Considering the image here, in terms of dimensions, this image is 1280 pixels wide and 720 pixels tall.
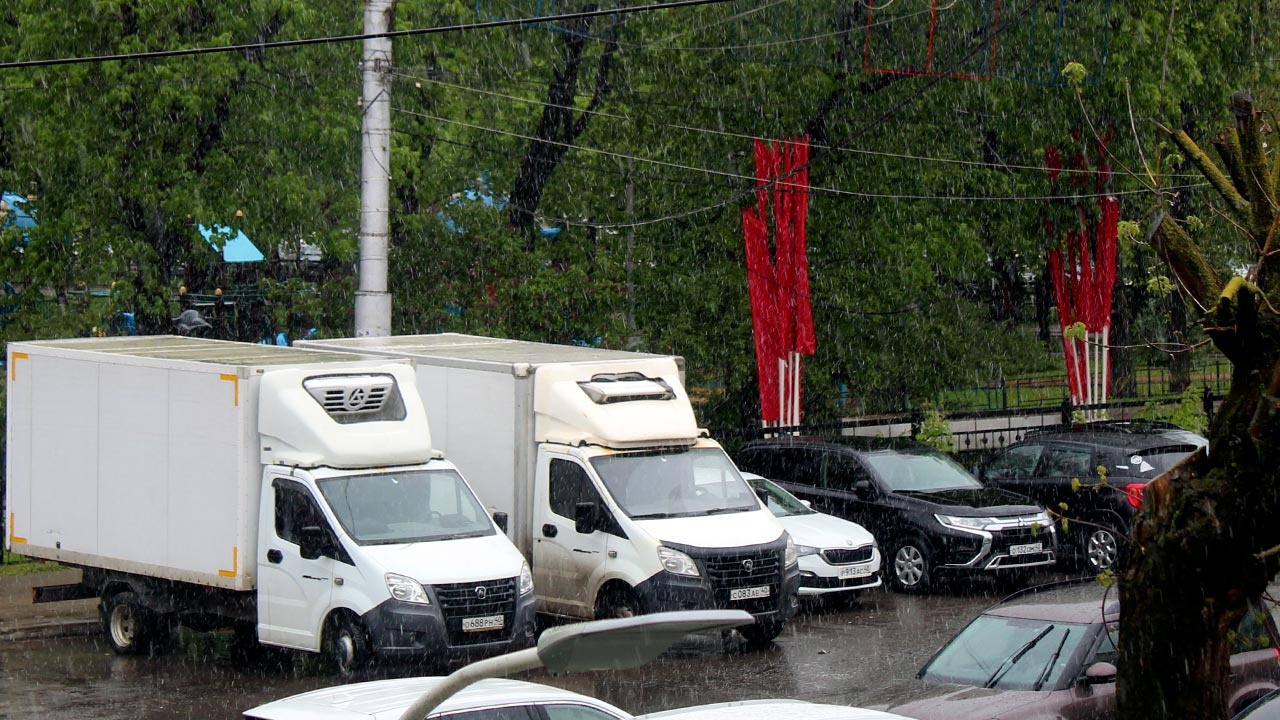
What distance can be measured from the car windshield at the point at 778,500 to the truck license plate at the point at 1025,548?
2.36 metres

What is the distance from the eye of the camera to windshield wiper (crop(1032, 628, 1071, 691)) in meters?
9.56

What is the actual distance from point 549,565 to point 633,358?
225 centimetres

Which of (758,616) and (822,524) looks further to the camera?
(822,524)

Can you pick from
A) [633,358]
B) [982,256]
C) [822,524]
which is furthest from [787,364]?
[633,358]

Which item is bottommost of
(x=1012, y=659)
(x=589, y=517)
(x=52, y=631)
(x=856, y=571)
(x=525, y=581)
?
(x=52, y=631)

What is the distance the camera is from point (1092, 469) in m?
19.2

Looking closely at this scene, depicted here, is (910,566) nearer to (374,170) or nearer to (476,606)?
(476,606)

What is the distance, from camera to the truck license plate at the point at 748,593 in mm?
14309

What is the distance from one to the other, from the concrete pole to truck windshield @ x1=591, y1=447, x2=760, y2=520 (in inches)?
164

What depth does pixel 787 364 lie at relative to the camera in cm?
2422

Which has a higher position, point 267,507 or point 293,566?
point 267,507

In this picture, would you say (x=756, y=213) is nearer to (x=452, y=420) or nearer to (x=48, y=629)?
(x=452, y=420)

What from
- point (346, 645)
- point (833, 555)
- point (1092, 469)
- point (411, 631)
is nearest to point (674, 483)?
point (833, 555)

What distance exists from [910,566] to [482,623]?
6.50 metres
